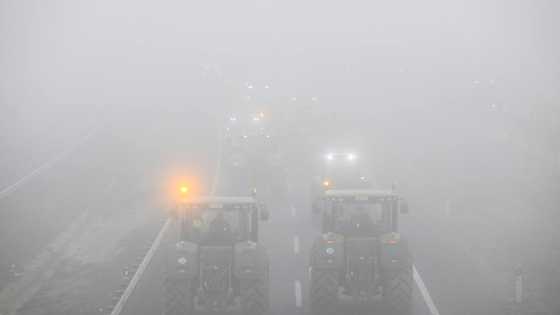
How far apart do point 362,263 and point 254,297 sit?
278 centimetres

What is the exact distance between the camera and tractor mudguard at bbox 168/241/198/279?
15239 millimetres

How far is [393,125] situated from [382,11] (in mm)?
102221

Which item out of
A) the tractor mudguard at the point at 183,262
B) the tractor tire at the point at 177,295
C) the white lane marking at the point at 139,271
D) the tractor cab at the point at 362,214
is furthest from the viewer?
the white lane marking at the point at 139,271

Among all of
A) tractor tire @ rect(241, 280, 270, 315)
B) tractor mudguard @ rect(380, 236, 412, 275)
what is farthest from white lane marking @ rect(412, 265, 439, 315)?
tractor tire @ rect(241, 280, 270, 315)

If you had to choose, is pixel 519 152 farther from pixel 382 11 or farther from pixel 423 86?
pixel 382 11

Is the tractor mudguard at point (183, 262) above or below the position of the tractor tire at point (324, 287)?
above

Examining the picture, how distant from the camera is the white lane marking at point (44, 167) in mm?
34719

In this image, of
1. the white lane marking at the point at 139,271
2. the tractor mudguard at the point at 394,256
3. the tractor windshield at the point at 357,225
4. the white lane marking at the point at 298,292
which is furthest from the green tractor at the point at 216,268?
the tractor mudguard at the point at 394,256

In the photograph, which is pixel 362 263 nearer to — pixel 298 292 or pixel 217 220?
pixel 298 292

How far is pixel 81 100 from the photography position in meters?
71.2

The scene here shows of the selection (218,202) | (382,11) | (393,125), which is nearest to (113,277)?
(218,202)

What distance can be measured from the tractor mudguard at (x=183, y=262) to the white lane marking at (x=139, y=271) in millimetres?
3262

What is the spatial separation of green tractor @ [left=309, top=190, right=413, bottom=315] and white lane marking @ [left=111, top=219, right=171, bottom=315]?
5.19 m

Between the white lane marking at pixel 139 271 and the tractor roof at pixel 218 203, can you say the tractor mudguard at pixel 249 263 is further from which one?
the white lane marking at pixel 139 271
